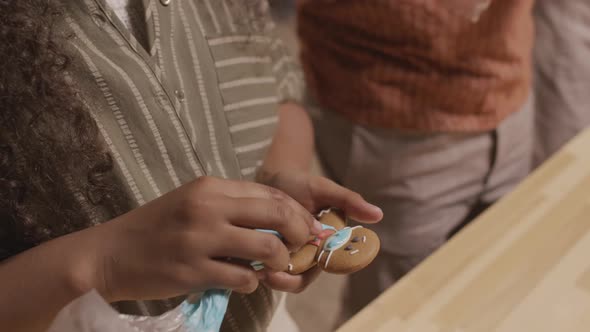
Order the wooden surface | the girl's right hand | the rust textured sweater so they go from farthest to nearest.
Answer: the rust textured sweater
the wooden surface
the girl's right hand

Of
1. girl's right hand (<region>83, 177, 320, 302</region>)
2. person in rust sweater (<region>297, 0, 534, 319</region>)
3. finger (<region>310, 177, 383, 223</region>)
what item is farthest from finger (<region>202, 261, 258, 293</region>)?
person in rust sweater (<region>297, 0, 534, 319</region>)

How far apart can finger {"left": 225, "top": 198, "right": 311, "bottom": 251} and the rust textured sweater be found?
0.47 metres

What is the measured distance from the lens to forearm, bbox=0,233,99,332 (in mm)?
353

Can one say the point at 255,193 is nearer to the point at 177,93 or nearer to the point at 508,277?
the point at 177,93

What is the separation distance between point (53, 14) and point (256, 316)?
282 millimetres

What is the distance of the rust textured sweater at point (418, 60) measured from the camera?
76 centimetres

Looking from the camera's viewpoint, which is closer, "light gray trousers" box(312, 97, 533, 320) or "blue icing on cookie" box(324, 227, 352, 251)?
"blue icing on cookie" box(324, 227, 352, 251)

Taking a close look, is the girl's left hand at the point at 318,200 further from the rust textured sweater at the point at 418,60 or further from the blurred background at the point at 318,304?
the rust textured sweater at the point at 418,60

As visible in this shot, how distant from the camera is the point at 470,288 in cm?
55

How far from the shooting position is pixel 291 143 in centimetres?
60

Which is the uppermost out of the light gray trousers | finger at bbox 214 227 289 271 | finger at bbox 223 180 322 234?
finger at bbox 223 180 322 234

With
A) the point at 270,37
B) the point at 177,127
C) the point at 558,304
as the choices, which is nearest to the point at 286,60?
the point at 270,37

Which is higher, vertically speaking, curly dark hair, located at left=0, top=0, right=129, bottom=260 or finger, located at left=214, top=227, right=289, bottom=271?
curly dark hair, located at left=0, top=0, right=129, bottom=260

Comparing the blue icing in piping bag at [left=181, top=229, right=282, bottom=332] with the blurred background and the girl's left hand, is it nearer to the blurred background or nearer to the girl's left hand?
the girl's left hand
